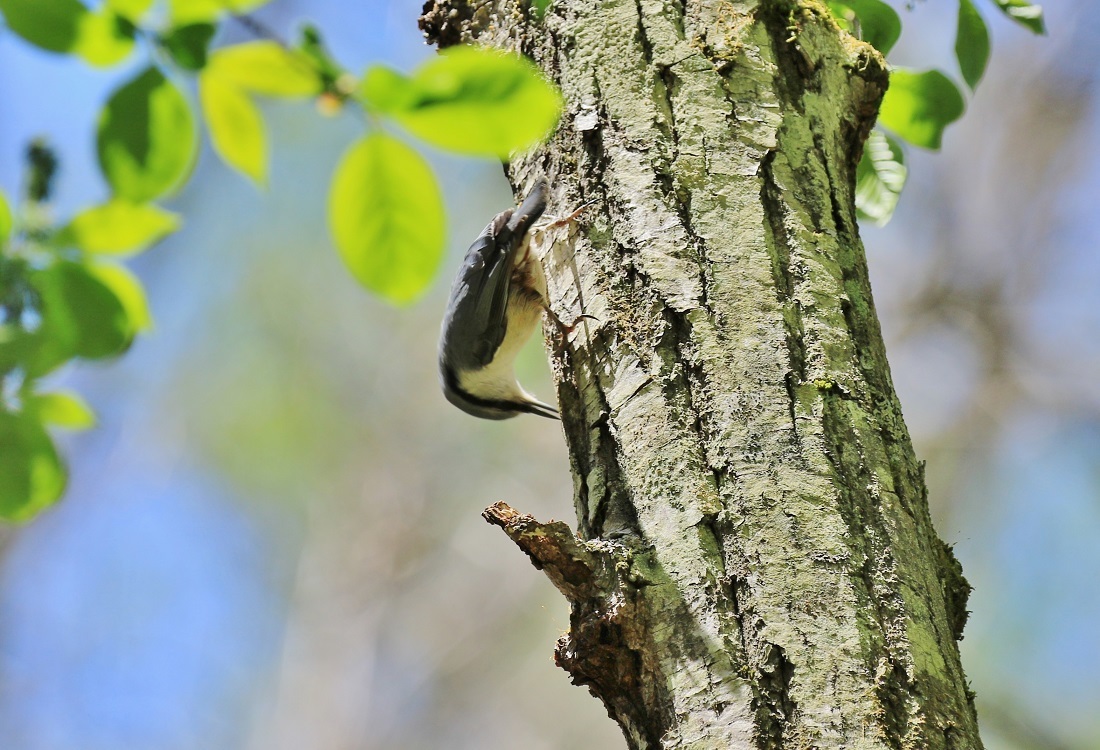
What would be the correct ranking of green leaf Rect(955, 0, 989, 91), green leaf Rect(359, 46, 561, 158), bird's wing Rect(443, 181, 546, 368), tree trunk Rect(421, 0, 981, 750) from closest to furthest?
green leaf Rect(359, 46, 561, 158), tree trunk Rect(421, 0, 981, 750), green leaf Rect(955, 0, 989, 91), bird's wing Rect(443, 181, 546, 368)

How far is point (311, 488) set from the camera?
9742 millimetres

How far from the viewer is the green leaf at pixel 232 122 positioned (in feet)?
1.90

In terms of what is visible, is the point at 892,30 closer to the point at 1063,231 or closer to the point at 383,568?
the point at 1063,231

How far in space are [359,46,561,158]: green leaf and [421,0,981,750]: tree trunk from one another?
91 centimetres

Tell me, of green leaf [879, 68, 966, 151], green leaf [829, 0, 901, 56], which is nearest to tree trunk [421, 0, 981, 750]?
green leaf [829, 0, 901, 56]

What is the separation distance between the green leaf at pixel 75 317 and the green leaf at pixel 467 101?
0.29m

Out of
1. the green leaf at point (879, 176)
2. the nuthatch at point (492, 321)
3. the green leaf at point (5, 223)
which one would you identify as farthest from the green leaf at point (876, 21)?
the green leaf at point (5, 223)

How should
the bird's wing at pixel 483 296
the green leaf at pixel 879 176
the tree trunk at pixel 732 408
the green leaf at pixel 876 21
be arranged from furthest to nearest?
the bird's wing at pixel 483 296
the green leaf at pixel 879 176
the green leaf at pixel 876 21
the tree trunk at pixel 732 408

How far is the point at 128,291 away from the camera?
771 mm

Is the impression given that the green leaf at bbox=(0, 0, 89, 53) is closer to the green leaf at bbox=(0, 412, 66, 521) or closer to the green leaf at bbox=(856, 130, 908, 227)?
the green leaf at bbox=(0, 412, 66, 521)

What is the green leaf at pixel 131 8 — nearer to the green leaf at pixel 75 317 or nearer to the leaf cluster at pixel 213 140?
the leaf cluster at pixel 213 140

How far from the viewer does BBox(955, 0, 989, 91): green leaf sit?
148 centimetres

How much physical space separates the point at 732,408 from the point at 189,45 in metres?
0.99

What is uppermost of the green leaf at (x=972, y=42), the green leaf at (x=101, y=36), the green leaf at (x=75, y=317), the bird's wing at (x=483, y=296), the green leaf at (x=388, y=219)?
the bird's wing at (x=483, y=296)
